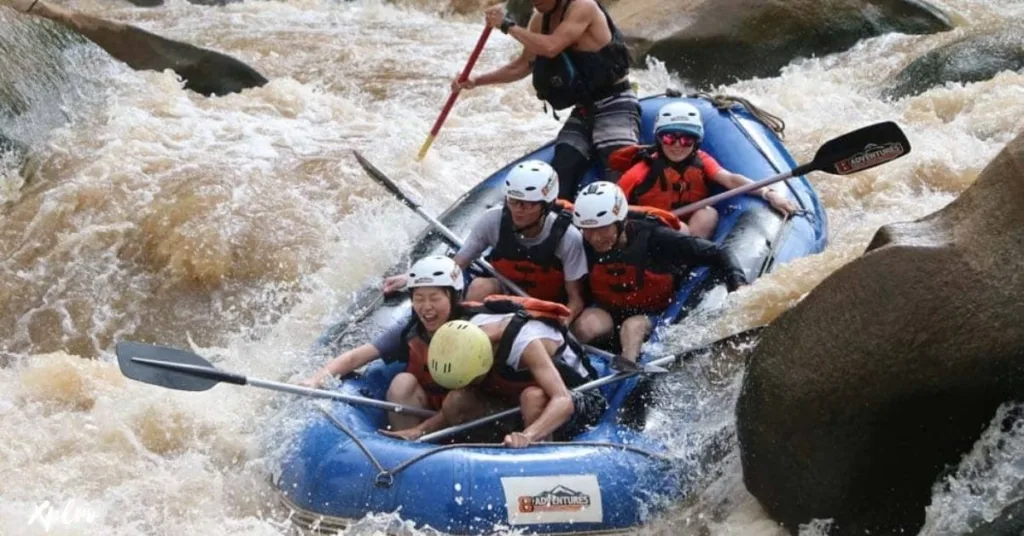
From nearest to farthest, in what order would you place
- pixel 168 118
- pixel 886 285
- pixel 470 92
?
pixel 886 285, pixel 168 118, pixel 470 92

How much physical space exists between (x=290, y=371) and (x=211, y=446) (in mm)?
480

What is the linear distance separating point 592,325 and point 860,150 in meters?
1.67

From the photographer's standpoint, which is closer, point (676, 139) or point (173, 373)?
point (173, 373)

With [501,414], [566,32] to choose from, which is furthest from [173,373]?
[566,32]

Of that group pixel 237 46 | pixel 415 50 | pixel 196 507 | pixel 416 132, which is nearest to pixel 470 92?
pixel 416 132

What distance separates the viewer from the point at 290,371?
5867 mm

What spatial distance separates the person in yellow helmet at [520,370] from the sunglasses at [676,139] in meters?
1.45

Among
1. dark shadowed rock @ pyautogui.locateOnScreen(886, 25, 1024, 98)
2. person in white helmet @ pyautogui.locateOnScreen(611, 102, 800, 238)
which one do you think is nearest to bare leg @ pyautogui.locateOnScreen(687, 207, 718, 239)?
person in white helmet @ pyautogui.locateOnScreen(611, 102, 800, 238)

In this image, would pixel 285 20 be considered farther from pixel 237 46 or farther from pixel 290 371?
pixel 290 371

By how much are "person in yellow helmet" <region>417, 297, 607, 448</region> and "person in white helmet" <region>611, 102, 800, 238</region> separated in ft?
4.20

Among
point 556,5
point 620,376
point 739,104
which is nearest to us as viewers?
point 620,376

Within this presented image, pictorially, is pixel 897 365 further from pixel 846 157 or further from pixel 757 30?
pixel 757 30

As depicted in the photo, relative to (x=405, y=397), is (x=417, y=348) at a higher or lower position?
higher

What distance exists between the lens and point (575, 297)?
5695 mm
